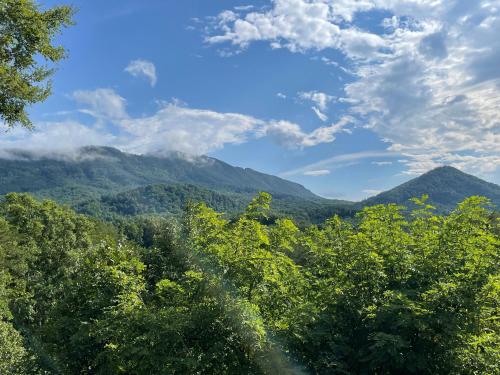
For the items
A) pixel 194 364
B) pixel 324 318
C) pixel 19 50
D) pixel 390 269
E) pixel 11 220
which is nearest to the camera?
pixel 194 364

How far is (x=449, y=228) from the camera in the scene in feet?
33.7

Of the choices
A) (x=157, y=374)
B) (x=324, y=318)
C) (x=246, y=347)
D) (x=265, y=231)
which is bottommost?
(x=157, y=374)

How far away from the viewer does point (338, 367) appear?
29.4ft

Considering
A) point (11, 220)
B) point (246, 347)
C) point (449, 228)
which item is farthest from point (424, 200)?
point (11, 220)

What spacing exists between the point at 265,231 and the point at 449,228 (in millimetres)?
4936

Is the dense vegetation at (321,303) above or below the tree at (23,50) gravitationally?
below

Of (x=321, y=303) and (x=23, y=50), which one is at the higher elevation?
(x=23, y=50)

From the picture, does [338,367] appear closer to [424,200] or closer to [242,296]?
[242,296]

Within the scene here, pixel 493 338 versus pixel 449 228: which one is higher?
pixel 449 228

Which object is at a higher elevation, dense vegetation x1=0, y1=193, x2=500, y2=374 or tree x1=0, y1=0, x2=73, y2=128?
tree x1=0, y1=0, x2=73, y2=128

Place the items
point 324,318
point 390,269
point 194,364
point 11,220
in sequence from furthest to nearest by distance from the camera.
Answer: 1. point 11,220
2. point 390,269
3. point 324,318
4. point 194,364

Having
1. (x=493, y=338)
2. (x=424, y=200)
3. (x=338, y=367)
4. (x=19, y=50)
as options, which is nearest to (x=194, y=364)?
(x=338, y=367)

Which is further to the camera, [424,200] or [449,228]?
[424,200]

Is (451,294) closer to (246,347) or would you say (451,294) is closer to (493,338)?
(493,338)
